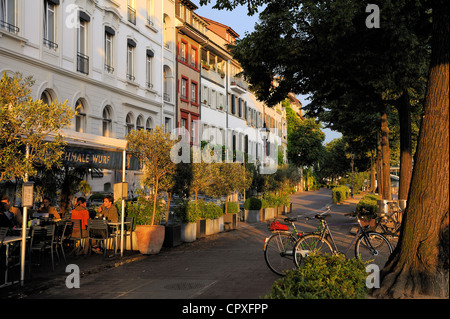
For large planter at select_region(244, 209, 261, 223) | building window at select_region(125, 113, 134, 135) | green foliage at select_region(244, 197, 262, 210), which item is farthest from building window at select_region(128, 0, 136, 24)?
large planter at select_region(244, 209, 261, 223)

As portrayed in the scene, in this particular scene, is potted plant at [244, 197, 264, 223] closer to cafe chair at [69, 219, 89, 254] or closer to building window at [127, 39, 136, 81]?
building window at [127, 39, 136, 81]

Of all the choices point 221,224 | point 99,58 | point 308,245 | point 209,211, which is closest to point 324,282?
point 308,245

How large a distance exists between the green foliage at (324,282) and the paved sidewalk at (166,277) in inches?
52.2

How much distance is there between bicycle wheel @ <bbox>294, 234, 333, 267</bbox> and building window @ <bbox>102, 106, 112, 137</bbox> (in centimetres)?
2006

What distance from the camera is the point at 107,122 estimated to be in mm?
28094

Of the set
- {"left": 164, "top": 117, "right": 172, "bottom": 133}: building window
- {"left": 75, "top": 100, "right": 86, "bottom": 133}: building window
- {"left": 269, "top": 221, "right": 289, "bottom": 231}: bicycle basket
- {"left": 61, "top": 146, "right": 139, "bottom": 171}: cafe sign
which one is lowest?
{"left": 269, "top": 221, "right": 289, "bottom": 231}: bicycle basket

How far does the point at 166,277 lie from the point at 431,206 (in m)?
5.37

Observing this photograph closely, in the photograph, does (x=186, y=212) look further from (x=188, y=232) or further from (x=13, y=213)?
(x=13, y=213)

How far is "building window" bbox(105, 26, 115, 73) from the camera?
28078 mm

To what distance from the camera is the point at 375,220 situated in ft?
38.1

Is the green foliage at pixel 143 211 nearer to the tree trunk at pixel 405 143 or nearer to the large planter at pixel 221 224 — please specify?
the large planter at pixel 221 224

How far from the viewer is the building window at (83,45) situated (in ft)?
82.7
